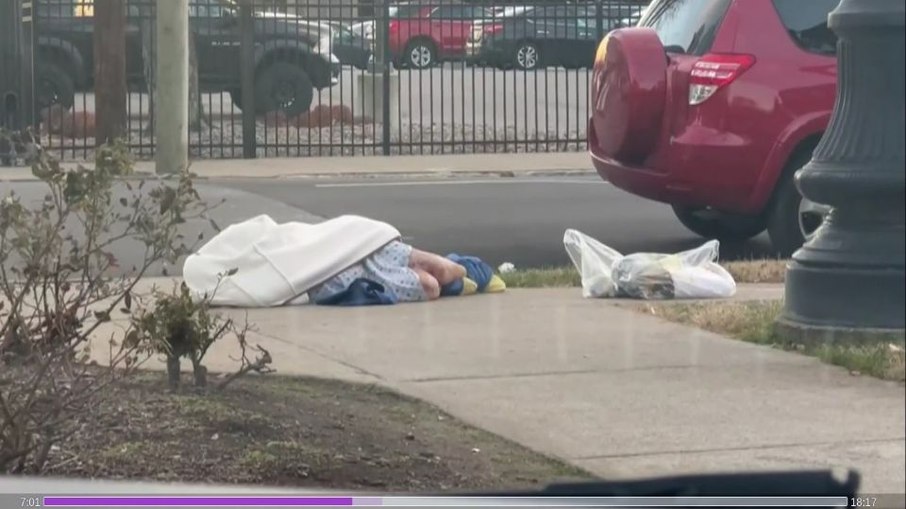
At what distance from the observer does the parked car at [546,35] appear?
10.5 feet

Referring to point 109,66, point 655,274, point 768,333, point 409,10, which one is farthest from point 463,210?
point 768,333

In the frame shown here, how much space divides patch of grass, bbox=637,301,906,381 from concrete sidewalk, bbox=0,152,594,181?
4.28m

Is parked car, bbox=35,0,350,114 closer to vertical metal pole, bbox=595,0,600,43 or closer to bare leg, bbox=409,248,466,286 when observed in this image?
bare leg, bbox=409,248,466,286

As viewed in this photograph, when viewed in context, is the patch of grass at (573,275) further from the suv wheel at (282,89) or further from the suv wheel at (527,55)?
the suv wheel at (282,89)

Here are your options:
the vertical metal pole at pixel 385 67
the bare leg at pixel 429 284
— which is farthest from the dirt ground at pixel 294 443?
the bare leg at pixel 429 284

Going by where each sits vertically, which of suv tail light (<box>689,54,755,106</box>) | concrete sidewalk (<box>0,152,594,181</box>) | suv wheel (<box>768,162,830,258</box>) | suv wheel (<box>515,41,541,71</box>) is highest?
suv wheel (<box>515,41,541,71</box>)

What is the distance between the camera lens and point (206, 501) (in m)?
2.34

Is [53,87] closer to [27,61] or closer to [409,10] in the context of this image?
[27,61]

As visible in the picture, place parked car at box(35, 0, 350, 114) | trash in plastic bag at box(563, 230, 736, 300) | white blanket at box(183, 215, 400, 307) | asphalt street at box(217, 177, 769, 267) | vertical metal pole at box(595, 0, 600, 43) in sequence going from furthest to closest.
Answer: asphalt street at box(217, 177, 769, 267)
white blanket at box(183, 215, 400, 307)
parked car at box(35, 0, 350, 114)
trash in plastic bag at box(563, 230, 736, 300)
vertical metal pole at box(595, 0, 600, 43)

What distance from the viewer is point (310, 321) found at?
591 cm

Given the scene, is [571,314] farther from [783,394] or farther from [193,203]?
[783,394]

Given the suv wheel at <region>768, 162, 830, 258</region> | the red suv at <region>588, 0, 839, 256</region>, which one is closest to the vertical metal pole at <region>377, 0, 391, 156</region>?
the red suv at <region>588, 0, 839, 256</region>

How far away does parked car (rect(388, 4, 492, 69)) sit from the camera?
3.54 m

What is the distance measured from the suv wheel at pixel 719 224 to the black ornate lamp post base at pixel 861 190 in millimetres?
566
